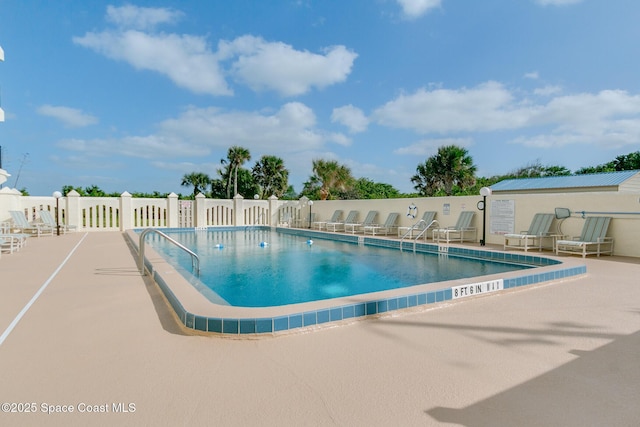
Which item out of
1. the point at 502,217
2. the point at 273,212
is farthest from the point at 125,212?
the point at 502,217

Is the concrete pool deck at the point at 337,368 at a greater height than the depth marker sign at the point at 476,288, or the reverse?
Result: the depth marker sign at the point at 476,288

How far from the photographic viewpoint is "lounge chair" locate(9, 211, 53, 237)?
10.9 metres

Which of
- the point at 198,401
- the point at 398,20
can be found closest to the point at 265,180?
the point at 398,20

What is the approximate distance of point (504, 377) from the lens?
2.18m

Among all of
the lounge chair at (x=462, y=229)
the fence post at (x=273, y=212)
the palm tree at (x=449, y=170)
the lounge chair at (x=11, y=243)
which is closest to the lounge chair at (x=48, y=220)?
the lounge chair at (x=11, y=243)

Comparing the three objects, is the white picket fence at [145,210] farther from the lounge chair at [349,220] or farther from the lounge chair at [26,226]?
the lounge chair at [349,220]

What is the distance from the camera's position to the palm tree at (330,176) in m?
22.0

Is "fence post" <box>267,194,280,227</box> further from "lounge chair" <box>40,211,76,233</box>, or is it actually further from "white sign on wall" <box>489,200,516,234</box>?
"white sign on wall" <box>489,200,516,234</box>

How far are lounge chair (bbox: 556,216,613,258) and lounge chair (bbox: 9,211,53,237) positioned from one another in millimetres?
14796

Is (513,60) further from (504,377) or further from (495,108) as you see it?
(504,377)

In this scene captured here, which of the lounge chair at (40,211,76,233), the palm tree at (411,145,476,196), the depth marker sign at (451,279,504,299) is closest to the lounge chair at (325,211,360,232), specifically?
the lounge chair at (40,211,76,233)

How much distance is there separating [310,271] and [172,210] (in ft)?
36.7

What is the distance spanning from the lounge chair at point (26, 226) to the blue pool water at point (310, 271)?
5043 mm

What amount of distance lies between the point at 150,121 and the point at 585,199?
22.5m
